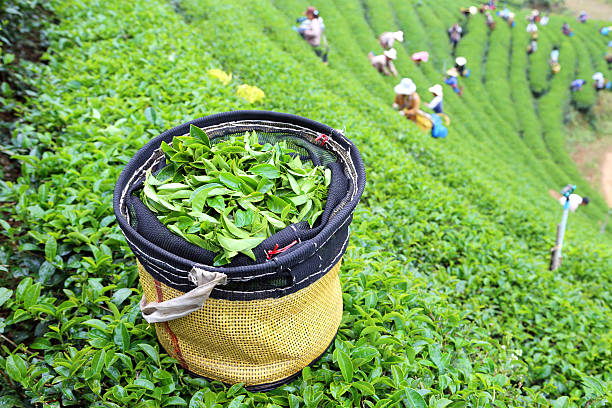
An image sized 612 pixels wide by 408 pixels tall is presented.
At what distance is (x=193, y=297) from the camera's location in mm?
1331

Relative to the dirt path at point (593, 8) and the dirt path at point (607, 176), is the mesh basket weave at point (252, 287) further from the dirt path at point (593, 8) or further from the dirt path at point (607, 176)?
the dirt path at point (593, 8)

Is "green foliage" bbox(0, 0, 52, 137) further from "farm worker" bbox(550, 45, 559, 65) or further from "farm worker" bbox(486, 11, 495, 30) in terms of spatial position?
"farm worker" bbox(550, 45, 559, 65)

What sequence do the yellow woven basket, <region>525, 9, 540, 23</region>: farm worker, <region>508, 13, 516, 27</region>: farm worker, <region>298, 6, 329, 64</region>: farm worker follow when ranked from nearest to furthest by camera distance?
the yellow woven basket, <region>298, 6, 329, 64</region>: farm worker, <region>508, 13, 516, 27</region>: farm worker, <region>525, 9, 540, 23</region>: farm worker

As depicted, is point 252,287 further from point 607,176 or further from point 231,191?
point 607,176

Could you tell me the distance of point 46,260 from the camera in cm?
216

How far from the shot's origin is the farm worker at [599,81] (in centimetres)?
2339

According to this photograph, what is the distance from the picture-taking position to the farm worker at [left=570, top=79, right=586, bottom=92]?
77.4 feet

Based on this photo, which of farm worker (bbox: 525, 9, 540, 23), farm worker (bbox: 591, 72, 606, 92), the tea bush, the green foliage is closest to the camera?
the tea bush

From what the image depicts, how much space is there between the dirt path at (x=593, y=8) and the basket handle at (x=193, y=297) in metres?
41.0

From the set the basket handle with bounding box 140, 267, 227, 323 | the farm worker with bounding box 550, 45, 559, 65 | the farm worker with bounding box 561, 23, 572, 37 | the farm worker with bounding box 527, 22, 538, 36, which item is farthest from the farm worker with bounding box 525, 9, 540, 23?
the basket handle with bounding box 140, 267, 227, 323

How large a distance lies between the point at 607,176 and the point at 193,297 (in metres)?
24.9

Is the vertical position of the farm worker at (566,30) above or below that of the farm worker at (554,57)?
above

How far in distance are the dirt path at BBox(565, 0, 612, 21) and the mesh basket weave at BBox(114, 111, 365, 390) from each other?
133 feet

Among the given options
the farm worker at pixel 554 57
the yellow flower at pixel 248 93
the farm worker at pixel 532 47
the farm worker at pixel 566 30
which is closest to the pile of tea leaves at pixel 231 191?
the yellow flower at pixel 248 93
